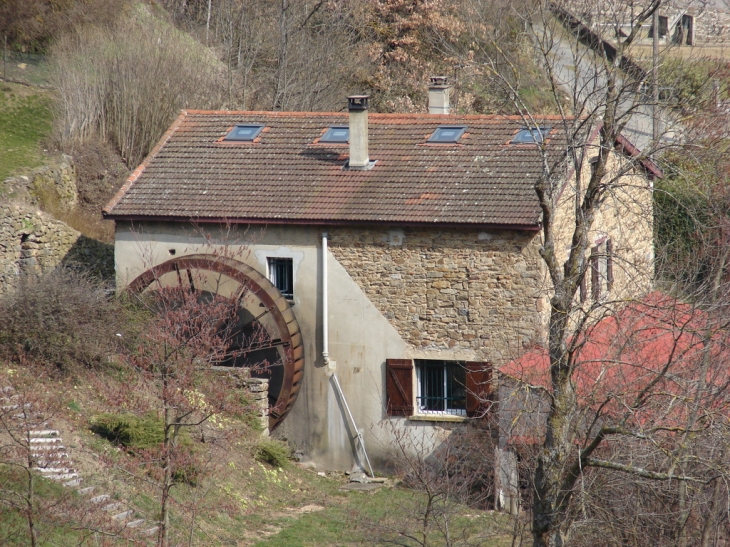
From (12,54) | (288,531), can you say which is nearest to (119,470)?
(288,531)

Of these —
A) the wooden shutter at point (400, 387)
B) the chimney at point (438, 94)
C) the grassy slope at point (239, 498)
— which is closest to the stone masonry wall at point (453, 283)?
the wooden shutter at point (400, 387)

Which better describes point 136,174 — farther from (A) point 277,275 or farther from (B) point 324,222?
(B) point 324,222

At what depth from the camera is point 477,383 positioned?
51.2 ft

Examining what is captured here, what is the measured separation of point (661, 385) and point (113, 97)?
51.9 feet

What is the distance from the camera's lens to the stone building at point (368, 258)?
51.8 feet

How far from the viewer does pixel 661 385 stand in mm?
11523

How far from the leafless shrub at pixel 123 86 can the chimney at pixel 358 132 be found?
7.48 m

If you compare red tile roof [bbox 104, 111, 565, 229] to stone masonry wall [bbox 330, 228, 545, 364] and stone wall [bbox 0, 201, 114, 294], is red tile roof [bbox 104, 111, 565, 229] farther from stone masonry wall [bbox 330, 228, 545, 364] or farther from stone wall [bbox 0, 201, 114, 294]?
stone wall [bbox 0, 201, 114, 294]

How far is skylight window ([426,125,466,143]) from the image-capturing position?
17547mm

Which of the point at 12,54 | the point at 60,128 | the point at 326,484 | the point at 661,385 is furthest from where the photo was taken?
the point at 12,54

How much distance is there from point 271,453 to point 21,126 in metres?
11.1

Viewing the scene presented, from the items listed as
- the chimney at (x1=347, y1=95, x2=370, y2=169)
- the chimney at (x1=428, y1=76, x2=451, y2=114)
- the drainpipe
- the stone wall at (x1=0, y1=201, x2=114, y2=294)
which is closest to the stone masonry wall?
the drainpipe

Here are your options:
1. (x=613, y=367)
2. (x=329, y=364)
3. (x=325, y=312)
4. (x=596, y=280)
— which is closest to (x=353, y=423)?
(x=329, y=364)

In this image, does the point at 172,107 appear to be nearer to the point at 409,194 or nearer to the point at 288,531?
the point at 409,194
